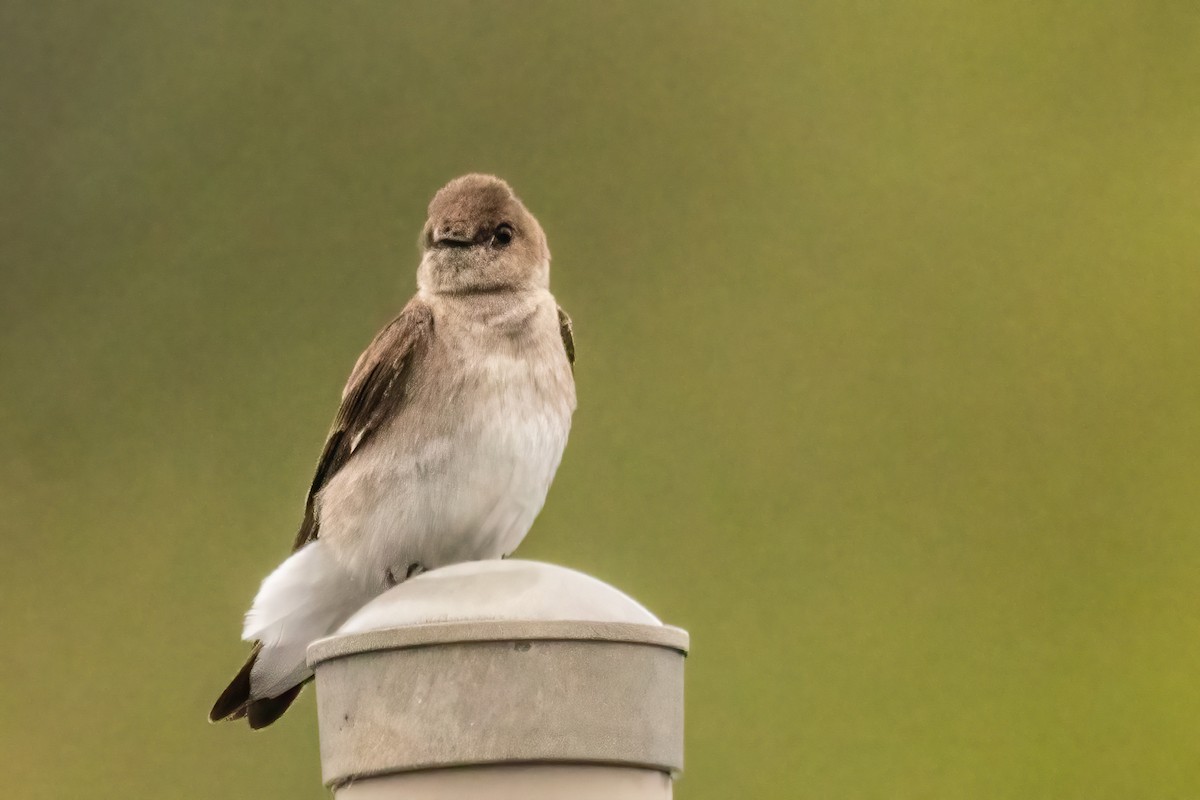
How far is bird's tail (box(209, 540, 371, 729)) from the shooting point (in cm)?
163

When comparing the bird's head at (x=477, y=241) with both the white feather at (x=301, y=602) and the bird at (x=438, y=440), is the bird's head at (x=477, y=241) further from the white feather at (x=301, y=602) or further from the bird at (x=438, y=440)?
the white feather at (x=301, y=602)

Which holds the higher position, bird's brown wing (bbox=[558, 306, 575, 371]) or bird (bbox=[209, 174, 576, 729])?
bird's brown wing (bbox=[558, 306, 575, 371])

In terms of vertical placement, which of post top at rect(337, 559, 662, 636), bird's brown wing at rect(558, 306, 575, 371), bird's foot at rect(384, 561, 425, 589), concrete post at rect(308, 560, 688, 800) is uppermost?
bird's brown wing at rect(558, 306, 575, 371)

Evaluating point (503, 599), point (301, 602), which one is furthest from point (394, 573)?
point (503, 599)

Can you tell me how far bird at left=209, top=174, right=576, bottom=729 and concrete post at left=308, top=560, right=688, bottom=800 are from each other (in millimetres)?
543

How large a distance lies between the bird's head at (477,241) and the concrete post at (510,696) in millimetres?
710

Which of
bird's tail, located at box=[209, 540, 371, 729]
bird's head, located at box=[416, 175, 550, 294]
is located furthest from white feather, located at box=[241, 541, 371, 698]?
bird's head, located at box=[416, 175, 550, 294]

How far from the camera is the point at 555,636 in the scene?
1038 millimetres

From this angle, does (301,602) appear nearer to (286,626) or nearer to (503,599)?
(286,626)

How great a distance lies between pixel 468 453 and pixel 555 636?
63cm

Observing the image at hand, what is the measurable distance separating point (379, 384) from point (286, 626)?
30cm

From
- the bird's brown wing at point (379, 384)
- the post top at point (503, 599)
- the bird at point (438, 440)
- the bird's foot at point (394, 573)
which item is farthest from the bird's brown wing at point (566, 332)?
the post top at point (503, 599)

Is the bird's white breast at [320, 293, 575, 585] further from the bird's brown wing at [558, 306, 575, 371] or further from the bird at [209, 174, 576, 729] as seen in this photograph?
the bird's brown wing at [558, 306, 575, 371]

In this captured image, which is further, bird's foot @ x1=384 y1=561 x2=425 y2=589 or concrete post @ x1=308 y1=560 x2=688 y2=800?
bird's foot @ x1=384 y1=561 x2=425 y2=589
